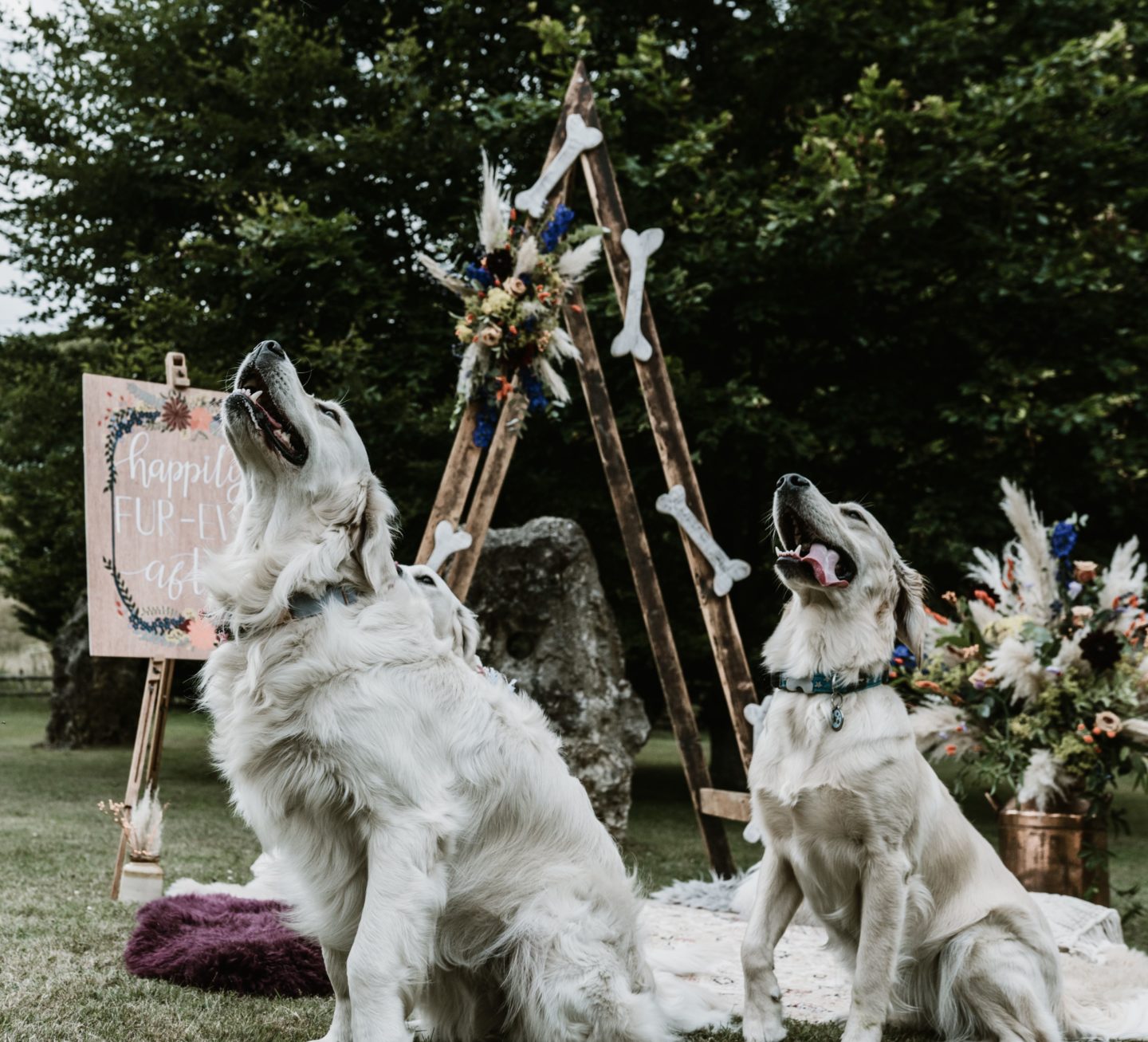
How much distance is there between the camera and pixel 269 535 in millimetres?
3033

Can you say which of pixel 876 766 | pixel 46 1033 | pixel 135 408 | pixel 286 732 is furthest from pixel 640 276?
pixel 46 1033

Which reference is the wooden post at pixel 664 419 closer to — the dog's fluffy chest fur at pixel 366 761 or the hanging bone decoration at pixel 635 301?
the hanging bone decoration at pixel 635 301

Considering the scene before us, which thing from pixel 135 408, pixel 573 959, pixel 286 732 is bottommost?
pixel 573 959

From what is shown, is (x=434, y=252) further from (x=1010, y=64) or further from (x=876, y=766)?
→ (x=876, y=766)

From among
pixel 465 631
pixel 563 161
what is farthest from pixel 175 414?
pixel 563 161

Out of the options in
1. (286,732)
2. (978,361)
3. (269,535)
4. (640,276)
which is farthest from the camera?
(978,361)

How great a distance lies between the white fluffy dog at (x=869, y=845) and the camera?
329 centimetres

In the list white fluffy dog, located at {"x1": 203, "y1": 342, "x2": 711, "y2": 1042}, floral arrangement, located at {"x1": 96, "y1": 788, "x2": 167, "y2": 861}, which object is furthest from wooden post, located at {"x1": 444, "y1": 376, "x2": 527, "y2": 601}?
white fluffy dog, located at {"x1": 203, "y1": 342, "x2": 711, "y2": 1042}

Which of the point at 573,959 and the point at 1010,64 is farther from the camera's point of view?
the point at 1010,64

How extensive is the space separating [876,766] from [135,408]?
390 centimetres

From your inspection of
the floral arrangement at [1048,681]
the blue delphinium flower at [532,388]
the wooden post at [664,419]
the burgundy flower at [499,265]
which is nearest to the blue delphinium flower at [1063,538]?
the floral arrangement at [1048,681]

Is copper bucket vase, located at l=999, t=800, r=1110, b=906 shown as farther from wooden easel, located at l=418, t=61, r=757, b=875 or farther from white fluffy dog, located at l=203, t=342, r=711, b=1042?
white fluffy dog, located at l=203, t=342, r=711, b=1042

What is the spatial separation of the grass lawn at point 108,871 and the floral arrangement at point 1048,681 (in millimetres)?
1054

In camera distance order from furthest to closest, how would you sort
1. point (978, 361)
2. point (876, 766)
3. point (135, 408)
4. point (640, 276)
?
point (978, 361) < point (640, 276) < point (135, 408) < point (876, 766)
